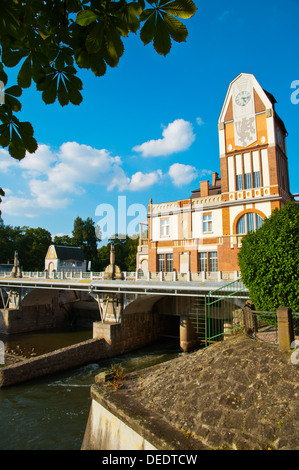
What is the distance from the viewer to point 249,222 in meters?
26.8

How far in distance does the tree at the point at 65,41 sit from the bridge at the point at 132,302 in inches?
458

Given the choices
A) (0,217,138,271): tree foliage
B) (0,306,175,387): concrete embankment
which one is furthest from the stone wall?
(0,217,138,271): tree foliage

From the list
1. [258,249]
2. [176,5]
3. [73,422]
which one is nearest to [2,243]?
[73,422]

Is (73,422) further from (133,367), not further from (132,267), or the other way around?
(132,267)

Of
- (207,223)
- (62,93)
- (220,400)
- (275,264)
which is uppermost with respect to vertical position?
(207,223)

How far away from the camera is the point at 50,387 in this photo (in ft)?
60.9

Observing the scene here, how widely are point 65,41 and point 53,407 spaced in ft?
58.2

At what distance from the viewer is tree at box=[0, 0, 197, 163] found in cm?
211

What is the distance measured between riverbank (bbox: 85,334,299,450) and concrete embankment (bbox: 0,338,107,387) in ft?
39.7

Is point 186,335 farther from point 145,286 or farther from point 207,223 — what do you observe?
point 207,223

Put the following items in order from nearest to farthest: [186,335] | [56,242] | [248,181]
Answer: [186,335] → [248,181] → [56,242]

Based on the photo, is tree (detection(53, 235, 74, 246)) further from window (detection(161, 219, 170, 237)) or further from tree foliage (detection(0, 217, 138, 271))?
window (detection(161, 219, 170, 237))

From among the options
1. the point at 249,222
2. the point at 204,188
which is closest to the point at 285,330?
the point at 249,222

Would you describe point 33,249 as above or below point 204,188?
below
